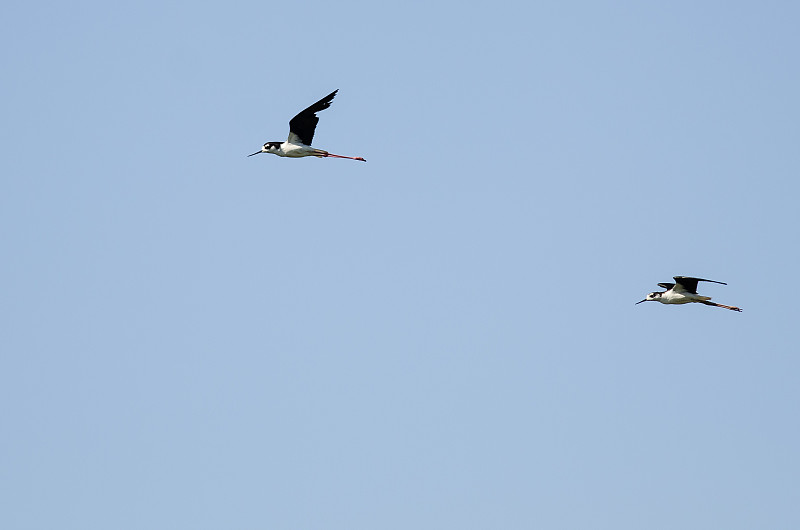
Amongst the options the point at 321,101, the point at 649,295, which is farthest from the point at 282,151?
the point at 649,295

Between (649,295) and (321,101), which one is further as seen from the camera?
(649,295)

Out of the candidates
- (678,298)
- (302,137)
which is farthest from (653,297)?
(302,137)

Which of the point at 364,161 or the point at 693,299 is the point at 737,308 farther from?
the point at 364,161

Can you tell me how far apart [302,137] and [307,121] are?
67cm

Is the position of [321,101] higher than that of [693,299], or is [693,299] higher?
[321,101]

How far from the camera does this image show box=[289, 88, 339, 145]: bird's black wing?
119ft

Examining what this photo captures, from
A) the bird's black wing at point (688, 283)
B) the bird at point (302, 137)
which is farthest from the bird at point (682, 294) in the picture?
the bird at point (302, 137)

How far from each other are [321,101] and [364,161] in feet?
8.69

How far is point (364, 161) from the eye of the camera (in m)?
38.2

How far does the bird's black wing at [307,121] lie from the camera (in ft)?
119

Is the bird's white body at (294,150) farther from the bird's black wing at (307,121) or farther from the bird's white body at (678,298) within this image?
the bird's white body at (678,298)

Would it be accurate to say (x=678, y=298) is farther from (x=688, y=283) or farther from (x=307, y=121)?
(x=307, y=121)

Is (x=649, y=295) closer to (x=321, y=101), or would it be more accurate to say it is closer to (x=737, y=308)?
(x=737, y=308)

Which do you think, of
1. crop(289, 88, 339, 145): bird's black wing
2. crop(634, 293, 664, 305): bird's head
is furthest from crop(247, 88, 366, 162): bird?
crop(634, 293, 664, 305): bird's head
